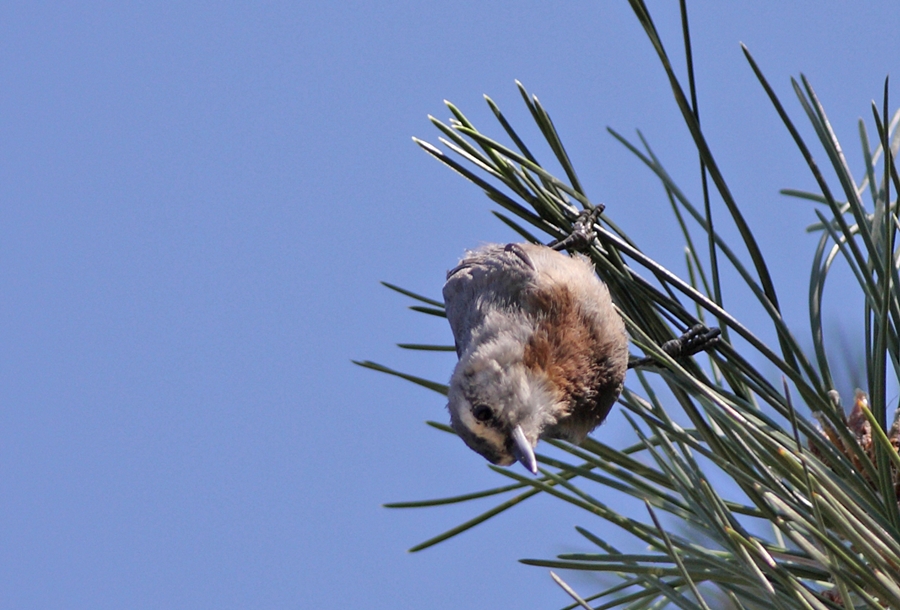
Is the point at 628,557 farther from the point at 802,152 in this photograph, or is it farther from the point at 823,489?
the point at 802,152

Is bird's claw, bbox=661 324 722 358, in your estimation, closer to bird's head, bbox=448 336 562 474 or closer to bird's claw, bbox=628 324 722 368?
bird's claw, bbox=628 324 722 368

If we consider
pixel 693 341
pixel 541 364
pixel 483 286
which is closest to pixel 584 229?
pixel 693 341

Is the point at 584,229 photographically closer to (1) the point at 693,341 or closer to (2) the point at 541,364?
(1) the point at 693,341

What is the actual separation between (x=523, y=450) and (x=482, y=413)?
0.22m

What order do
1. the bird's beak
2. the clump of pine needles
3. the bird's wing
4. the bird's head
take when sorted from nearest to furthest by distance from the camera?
the clump of pine needles < the bird's beak < the bird's head < the bird's wing

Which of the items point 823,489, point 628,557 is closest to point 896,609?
point 823,489

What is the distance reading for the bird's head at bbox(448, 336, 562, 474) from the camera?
98.8 inches

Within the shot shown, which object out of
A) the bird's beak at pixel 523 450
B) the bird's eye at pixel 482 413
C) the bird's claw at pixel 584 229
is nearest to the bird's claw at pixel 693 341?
the bird's claw at pixel 584 229

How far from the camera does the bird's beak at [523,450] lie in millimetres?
2326

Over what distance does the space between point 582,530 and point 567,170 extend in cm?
88

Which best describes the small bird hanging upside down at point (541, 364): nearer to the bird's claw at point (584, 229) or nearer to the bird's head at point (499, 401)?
the bird's head at point (499, 401)

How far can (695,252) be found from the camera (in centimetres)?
243

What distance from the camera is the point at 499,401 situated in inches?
99.9


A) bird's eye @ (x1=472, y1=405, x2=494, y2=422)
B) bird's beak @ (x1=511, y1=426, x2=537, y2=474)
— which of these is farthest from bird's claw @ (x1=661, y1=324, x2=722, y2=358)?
bird's eye @ (x1=472, y1=405, x2=494, y2=422)
